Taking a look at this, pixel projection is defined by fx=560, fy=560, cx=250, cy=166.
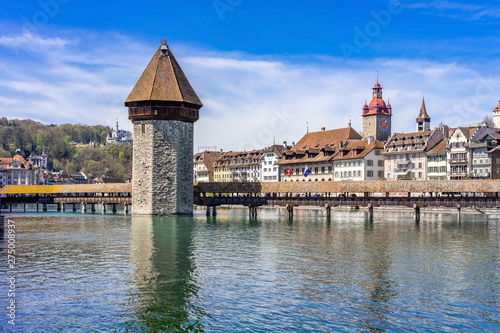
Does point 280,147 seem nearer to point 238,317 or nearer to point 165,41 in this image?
point 165,41

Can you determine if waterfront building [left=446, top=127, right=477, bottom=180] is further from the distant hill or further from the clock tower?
the distant hill

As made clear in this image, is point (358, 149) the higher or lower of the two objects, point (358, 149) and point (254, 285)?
the higher

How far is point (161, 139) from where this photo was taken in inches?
1732

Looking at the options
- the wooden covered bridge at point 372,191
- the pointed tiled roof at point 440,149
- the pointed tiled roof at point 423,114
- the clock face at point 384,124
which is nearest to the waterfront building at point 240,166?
the clock face at point 384,124

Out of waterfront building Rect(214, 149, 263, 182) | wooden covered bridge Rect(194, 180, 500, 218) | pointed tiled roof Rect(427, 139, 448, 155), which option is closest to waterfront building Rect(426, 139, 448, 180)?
pointed tiled roof Rect(427, 139, 448, 155)

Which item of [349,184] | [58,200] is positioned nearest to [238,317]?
[349,184]

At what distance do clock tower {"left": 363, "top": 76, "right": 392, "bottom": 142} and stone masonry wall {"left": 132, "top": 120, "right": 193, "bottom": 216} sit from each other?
49062 mm

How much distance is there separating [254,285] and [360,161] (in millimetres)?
59217

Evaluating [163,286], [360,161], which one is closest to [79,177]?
[360,161]

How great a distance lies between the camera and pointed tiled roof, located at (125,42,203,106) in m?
43.8

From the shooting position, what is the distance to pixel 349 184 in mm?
48938

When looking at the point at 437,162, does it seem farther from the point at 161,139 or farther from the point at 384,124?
the point at 161,139

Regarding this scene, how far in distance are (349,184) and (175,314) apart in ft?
122

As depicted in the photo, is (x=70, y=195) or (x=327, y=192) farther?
(x=70, y=195)
